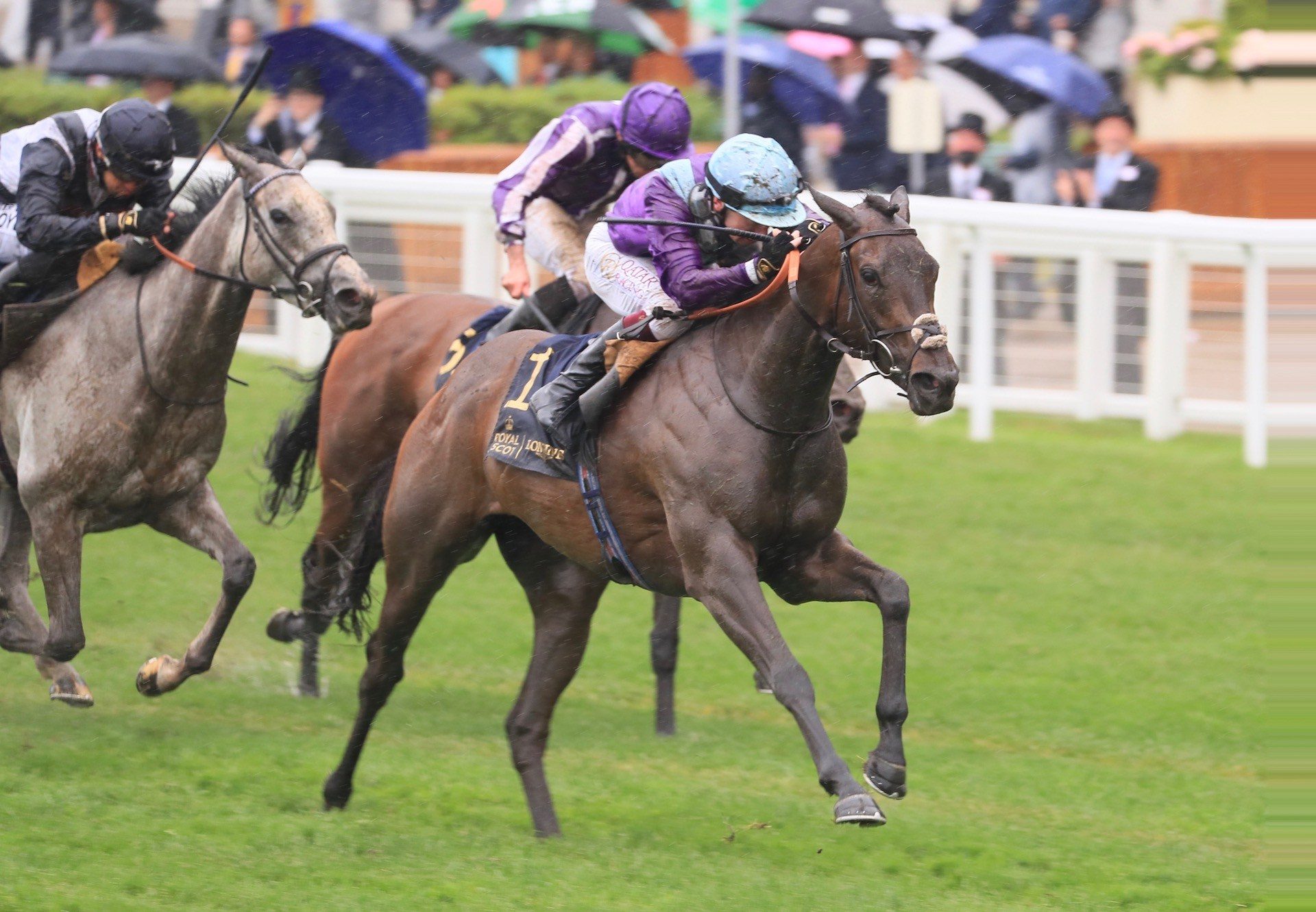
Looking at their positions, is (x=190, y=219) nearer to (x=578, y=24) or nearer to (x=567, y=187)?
(x=567, y=187)

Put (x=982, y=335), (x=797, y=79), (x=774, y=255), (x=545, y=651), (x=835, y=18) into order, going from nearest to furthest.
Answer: (x=774, y=255) → (x=545, y=651) → (x=982, y=335) → (x=797, y=79) → (x=835, y=18)

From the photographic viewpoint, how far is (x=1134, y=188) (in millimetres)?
11633

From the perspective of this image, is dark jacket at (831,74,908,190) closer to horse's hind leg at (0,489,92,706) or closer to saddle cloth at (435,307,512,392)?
saddle cloth at (435,307,512,392)

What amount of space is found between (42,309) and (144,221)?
0.48 m

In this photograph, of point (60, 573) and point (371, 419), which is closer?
point (60, 573)

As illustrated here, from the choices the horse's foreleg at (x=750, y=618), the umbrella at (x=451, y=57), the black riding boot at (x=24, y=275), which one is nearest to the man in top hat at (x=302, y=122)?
the umbrella at (x=451, y=57)

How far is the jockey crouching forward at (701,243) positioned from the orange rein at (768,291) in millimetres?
25

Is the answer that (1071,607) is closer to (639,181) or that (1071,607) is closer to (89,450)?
(639,181)

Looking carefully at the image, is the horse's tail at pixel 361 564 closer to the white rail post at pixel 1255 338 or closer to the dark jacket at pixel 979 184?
the white rail post at pixel 1255 338

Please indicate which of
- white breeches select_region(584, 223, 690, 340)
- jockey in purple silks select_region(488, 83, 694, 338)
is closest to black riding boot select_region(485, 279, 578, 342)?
jockey in purple silks select_region(488, 83, 694, 338)

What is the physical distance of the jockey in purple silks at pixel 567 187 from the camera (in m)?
6.58

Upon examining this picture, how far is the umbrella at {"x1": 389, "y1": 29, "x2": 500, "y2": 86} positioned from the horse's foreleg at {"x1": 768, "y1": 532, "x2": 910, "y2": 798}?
→ 12614 millimetres

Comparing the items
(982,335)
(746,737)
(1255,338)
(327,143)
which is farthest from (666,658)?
(327,143)

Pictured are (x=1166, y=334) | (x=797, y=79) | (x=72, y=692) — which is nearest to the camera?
(x=72, y=692)
